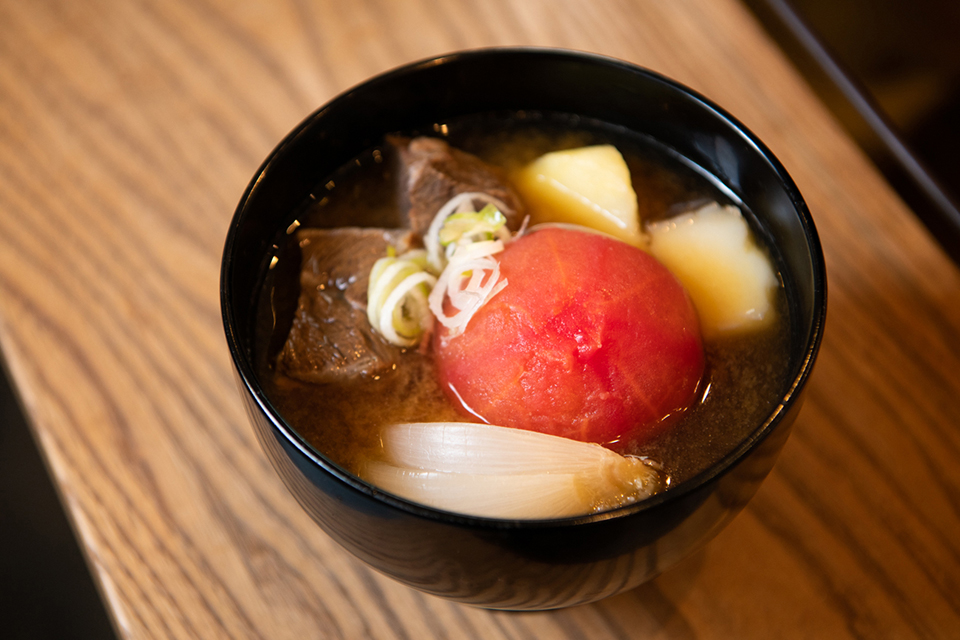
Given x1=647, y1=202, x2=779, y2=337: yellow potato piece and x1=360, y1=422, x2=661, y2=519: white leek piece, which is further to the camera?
x1=647, y1=202, x2=779, y2=337: yellow potato piece

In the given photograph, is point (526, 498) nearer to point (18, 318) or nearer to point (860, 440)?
point (860, 440)

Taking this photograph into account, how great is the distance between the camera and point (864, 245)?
1.28 m

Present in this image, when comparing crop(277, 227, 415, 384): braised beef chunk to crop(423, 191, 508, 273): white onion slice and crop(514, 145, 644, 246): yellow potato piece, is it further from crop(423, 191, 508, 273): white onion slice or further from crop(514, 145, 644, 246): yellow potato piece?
crop(514, 145, 644, 246): yellow potato piece

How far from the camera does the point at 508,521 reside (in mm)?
688

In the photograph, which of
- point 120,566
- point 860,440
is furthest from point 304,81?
point 860,440

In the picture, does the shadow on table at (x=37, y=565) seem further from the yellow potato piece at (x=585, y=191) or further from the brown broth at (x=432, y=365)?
the yellow potato piece at (x=585, y=191)

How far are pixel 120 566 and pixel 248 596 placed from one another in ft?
0.61

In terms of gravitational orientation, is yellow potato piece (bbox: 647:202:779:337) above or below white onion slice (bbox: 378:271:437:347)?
below

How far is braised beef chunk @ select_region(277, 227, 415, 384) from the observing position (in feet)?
3.41

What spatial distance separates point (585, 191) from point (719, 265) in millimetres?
235

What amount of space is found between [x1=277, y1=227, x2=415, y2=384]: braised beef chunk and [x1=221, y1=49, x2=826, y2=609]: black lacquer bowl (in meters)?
0.07

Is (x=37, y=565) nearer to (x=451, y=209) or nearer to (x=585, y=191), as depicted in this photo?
(x=451, y=209)

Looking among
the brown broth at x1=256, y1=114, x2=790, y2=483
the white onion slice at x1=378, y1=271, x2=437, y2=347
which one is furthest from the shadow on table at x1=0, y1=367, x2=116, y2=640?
the white onion slice at x1=378, y1=271, x2=437, y2=347

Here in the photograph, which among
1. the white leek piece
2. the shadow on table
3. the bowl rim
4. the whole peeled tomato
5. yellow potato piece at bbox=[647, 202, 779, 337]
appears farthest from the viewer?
the shadow on table
